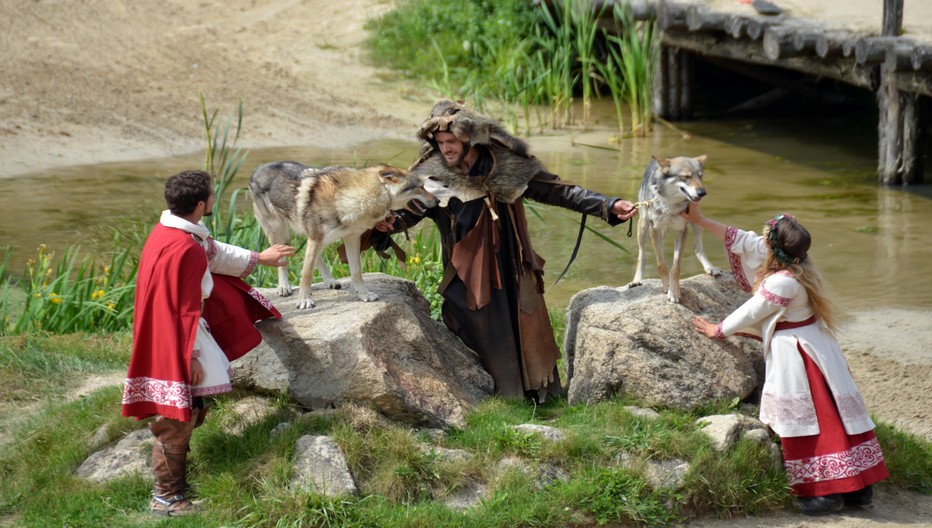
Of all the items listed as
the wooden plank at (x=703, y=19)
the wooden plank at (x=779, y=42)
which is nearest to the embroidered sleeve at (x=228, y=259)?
the wooden plank at (x=779, y=42)

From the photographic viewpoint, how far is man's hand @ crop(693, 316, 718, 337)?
19.3 ft

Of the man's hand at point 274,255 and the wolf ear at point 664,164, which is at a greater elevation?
the wolf ear at point 664,164

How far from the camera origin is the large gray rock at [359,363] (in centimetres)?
558

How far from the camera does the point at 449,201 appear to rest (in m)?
6.08

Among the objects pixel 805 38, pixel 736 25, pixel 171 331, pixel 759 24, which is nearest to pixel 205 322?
pixel 171 331

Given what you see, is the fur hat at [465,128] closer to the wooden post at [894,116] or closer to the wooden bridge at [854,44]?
the wooden bridge at [854,44]

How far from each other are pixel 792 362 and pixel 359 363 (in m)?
2.24

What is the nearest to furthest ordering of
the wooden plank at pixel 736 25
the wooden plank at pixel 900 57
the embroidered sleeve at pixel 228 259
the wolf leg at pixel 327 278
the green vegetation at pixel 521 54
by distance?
the embroidered sleeve at pixel 228 259, the wolf leg at pixel 327 278, the wooden plank at pixel 900 57, the wooden plank at pixel 736 25, the green vegetation at pixel 521 54

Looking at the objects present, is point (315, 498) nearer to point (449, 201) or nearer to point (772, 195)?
point (449, 201)

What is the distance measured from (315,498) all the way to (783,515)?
7.89ft

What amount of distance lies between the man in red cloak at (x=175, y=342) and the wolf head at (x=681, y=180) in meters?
2.34

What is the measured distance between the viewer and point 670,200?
571 cm

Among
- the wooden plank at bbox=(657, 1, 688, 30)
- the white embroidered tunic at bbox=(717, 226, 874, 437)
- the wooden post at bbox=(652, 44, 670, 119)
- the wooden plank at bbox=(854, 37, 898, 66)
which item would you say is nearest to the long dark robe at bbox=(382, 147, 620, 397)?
the white embroidered tunic at bbox=(717, 226, 874, 437)

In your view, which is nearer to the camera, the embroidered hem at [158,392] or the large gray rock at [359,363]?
the embroidered hem at [158,392]
